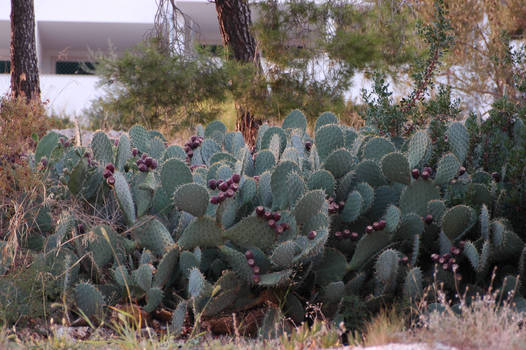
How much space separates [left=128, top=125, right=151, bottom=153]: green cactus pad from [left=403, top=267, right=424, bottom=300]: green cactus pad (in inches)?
83.5

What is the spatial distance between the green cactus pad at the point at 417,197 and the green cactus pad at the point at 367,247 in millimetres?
285

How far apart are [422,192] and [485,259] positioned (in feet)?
1.83

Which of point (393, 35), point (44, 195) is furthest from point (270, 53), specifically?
point (44, 195)

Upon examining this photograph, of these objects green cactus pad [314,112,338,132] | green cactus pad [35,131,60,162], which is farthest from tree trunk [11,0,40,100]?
green cactus pad [314,112,338,132]

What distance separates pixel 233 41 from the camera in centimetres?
723

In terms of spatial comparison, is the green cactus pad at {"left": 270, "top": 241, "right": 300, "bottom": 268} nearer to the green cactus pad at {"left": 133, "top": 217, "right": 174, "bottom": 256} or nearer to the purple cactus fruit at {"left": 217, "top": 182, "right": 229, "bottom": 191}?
the purple cactus fruit at {"left": 217, "top": 182, "right": 229, "bottom": 191}

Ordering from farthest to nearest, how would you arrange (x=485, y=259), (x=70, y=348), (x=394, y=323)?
1. (x=485, y=259)
2. (x=394, y=323)
3. (x=70, y=348)

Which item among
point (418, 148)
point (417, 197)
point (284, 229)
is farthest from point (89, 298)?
point (418, 148)

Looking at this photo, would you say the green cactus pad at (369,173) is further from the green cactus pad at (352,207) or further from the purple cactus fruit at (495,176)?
the purple cactus fruit at (495,176)

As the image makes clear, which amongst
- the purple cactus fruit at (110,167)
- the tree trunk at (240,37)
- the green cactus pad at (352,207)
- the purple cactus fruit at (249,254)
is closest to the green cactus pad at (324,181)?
the green cactus pad at (352,207)

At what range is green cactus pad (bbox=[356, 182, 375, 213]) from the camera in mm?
3758

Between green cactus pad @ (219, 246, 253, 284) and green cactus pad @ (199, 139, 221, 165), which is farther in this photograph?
green cactus pad @ (199, 139, 221, 165)

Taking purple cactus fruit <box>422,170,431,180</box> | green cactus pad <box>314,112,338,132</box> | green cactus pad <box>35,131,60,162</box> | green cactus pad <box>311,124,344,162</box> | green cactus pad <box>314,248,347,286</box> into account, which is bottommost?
green cactus pad <box>314,248,347,286</box>

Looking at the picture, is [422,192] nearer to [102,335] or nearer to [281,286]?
[281,286]
